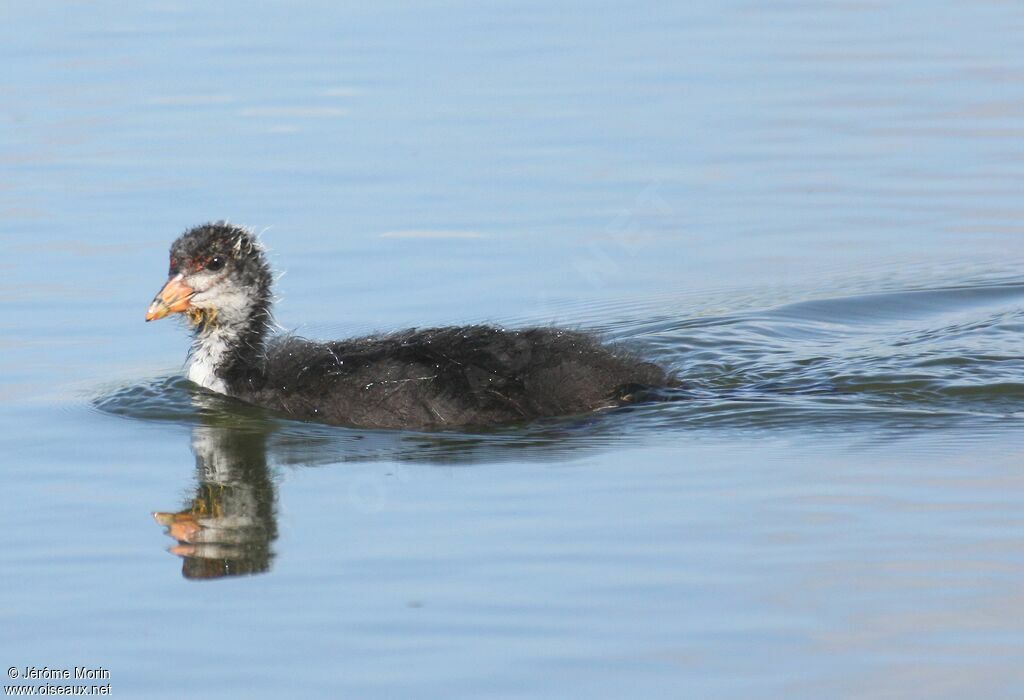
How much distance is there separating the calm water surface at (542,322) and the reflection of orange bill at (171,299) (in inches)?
23.4

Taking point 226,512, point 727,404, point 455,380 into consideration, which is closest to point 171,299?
point 455,380

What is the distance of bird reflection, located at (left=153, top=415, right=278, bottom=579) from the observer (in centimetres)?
833

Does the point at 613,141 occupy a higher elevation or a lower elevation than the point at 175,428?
higher

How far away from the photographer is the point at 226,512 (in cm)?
922

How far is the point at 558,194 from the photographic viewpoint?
15.0 m

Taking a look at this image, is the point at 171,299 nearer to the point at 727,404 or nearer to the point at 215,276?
the point at 215,276

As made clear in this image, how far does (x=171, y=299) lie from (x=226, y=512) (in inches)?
81.4

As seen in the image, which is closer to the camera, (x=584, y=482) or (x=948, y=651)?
(x=948, y=651)

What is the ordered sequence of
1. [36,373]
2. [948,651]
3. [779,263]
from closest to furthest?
1. [948,651]
2. [36,373]
3. [779,263]

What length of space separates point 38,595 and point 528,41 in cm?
1299

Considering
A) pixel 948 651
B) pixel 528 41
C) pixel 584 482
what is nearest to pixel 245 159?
pixel 528 41

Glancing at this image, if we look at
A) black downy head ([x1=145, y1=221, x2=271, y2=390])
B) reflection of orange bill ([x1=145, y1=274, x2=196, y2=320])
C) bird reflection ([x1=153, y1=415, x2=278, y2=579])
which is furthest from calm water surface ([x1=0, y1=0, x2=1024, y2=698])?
reflection of orange bill ([x1=145, y1=274, x2=196, y2=320])

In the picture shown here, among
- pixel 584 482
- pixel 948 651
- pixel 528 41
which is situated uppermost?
pixel 528 41

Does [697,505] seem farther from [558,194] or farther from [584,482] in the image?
[558,194]
